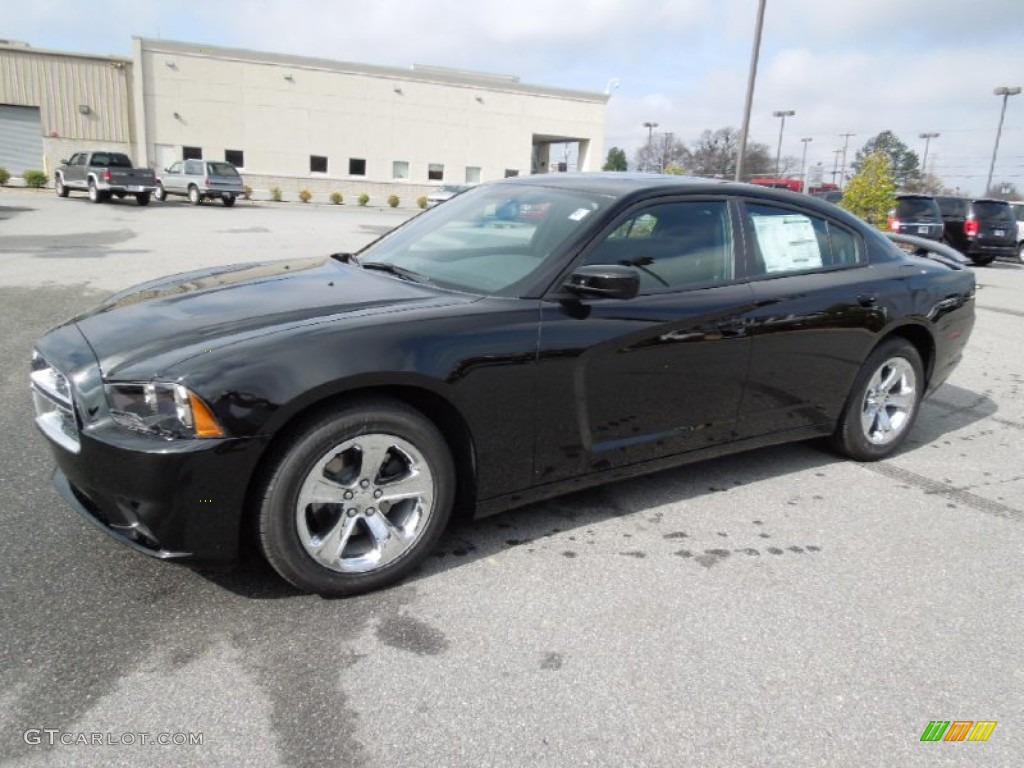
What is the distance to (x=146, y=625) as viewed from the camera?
2621 millimetres

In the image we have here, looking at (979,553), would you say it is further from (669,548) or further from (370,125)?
(370,125)

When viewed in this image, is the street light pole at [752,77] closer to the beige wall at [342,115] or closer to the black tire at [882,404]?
the black tire at [882,404]

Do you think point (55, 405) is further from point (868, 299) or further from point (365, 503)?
point (868, 299)

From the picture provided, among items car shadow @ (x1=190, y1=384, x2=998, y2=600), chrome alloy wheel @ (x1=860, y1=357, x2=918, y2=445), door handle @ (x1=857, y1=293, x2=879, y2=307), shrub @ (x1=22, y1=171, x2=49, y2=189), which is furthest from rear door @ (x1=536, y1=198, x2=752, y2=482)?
shrub @ (x1=22, y1=171, x2=49, y2=189)

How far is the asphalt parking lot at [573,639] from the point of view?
85.9 inches

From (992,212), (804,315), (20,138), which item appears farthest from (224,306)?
(20,138)

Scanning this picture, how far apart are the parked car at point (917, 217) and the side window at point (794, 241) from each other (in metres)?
15.9

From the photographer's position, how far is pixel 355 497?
281 centimetres

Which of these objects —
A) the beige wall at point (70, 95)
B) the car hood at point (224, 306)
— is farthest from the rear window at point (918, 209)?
the beige wall at point (70, 95)

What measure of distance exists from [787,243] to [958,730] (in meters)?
2.55

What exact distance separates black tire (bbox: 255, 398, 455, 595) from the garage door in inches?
1767

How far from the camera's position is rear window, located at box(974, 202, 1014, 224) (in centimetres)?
1936

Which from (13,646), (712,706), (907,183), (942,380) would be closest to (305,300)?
(13,646)

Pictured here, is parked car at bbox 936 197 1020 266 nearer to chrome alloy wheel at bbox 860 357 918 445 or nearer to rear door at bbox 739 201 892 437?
chrome alloy wheel at bbox 860 357 918 445
